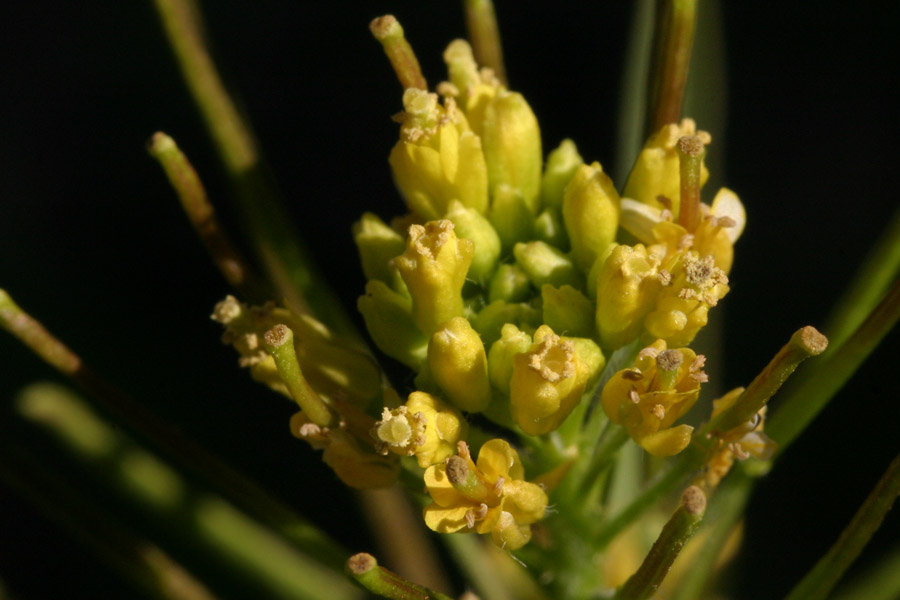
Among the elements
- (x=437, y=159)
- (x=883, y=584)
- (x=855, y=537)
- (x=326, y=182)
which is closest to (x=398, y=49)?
(x=437, y=159)

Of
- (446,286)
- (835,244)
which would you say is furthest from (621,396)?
(835,244)

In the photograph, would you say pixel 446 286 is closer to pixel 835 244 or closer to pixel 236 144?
pixel 236 144

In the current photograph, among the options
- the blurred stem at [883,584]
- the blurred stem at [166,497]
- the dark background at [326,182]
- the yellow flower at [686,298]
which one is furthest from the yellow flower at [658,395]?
the dark background at [326,182]

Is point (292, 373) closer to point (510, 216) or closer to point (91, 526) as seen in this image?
point (510, 216)

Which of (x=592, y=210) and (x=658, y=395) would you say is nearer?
(x=658, y=395)

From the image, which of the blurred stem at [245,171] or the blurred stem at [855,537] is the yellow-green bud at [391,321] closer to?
the blurred stem at [245,171]
